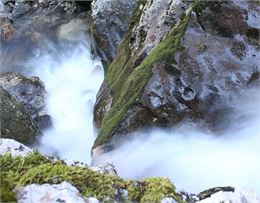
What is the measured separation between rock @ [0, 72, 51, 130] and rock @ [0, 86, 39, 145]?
410 cm

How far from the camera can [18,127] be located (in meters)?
12.7

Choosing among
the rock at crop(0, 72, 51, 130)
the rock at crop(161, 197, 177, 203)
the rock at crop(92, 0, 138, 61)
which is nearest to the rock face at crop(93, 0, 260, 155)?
the rock at crop(161, 197, 177, 203)

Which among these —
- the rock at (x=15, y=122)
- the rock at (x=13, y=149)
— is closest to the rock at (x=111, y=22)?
the rock at (x=15, y=122)

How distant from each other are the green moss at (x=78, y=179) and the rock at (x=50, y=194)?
5 cm

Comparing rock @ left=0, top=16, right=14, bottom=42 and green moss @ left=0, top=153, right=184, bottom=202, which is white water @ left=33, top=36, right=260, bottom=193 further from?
rock @ left=0, top=16, right=14, bottom=42

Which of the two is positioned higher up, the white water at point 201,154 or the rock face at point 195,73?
the rock face at point 195,73

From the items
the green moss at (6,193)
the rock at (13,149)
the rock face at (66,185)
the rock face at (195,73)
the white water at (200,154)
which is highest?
the rock face at (195,73)

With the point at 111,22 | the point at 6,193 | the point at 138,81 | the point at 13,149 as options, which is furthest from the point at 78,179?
the point at 111,22

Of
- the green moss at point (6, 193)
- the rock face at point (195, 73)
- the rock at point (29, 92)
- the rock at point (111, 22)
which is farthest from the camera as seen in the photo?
the rock at point (29, 92)

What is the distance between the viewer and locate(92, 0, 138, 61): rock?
1789 cm

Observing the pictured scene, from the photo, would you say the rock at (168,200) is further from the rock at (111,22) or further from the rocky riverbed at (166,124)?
the rock at (111,22)

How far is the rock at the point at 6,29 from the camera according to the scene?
952 inches

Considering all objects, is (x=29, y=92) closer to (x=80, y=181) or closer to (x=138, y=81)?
(x=138, y=81)

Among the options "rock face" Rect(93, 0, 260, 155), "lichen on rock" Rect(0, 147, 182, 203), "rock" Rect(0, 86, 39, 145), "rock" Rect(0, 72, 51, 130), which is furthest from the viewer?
"rock" Rect(0, 72, 51, 130)
